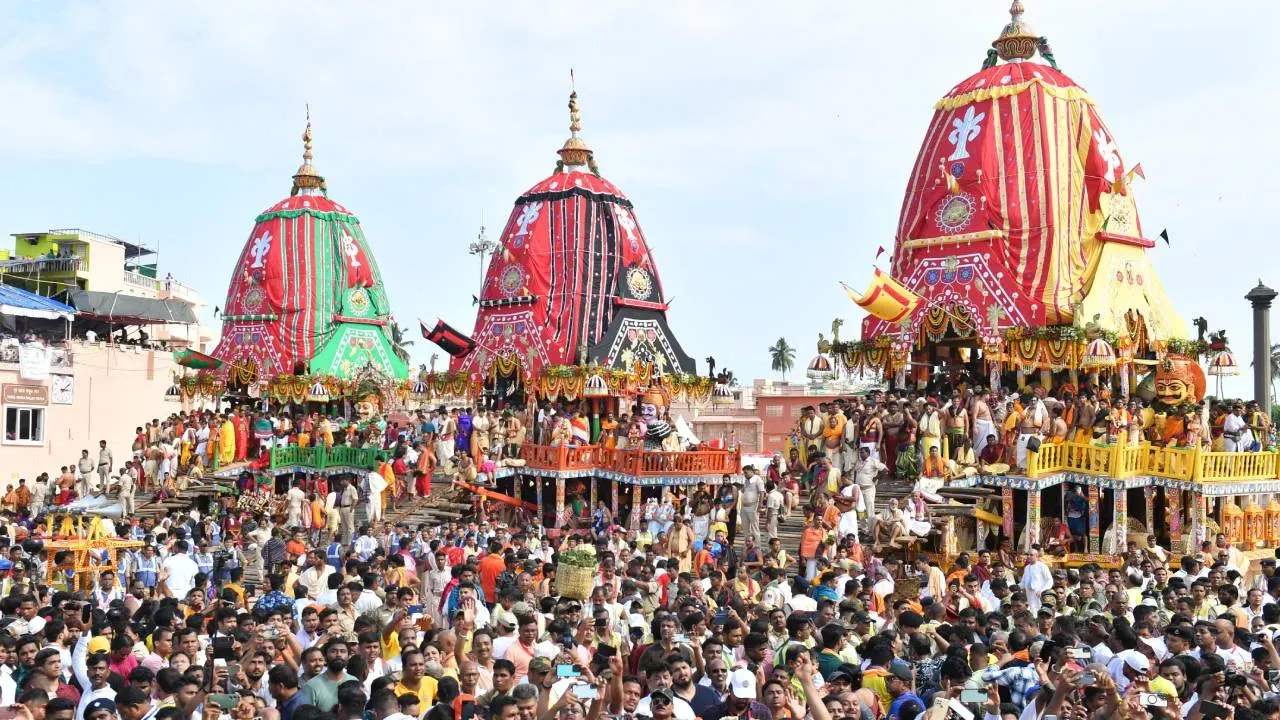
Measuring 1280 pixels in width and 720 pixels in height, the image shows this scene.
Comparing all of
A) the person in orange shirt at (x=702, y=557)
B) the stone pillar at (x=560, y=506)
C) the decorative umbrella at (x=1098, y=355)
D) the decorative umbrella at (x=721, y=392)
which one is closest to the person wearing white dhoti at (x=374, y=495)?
the stone pillar at (x=560, y=506)

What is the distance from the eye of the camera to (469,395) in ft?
107

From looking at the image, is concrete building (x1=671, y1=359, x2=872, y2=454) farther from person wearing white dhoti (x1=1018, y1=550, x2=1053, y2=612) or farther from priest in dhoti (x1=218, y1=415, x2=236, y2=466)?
person wearing white dhoti (x1=1018, y1=550, x2=1053, y2=612)

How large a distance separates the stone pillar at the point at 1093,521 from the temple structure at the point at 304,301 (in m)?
22.6

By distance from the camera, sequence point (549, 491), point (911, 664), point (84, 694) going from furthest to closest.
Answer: point (549, 491) → point (911, 664) → point (84, 694)

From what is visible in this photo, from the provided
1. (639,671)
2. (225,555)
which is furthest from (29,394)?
(639,671)

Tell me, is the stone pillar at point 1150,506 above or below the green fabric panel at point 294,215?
below

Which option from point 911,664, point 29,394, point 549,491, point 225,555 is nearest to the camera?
point 911,664

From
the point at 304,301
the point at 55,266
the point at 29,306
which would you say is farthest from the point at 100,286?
the point at 304,301

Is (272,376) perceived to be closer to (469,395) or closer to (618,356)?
(469,395)

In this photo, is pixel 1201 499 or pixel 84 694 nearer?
pixel 84 694

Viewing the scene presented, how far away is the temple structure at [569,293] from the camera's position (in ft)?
102

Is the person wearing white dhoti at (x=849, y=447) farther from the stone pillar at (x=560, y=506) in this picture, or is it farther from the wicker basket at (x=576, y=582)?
the wicker basket at (x=576, y=582)

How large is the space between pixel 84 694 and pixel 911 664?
5.02 meters

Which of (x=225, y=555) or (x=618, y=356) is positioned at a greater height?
(x=618, y=356)
